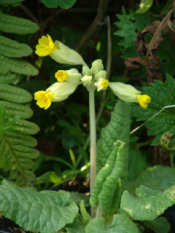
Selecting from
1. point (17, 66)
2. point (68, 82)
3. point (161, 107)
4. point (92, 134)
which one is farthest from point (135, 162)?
point (17, 66)

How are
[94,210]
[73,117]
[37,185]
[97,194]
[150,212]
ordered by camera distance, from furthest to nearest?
[73,117], [37,185], [94,210], [97,194], [150,212]

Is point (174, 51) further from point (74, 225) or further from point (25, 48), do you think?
point (74, 225)

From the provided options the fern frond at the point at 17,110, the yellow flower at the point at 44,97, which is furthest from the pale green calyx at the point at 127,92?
→ the fern frond at the point at 17,110

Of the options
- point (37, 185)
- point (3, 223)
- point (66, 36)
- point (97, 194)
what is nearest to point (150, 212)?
point (97, 194)

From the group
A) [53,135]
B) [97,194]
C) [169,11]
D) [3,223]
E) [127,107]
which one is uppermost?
[169,11]

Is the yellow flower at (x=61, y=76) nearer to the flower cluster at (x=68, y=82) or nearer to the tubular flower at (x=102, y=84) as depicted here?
the flower cluster at (x=68, y=82)

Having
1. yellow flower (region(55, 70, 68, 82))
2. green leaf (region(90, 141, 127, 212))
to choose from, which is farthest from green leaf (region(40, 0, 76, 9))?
green leaf (region(90, 141, 127, 212))
